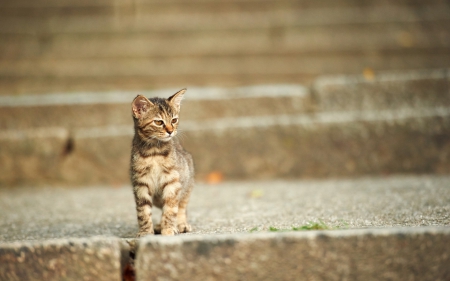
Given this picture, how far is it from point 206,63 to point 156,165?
3.95 meters

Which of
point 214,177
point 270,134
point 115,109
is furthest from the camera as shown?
point 115,109

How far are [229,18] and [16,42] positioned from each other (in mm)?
2753

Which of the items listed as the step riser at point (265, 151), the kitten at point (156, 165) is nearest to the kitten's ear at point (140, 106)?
the kitten at point (156, 165)

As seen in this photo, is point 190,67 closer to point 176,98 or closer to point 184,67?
point 184,67

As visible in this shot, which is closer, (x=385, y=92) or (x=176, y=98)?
(x=176, y=98)

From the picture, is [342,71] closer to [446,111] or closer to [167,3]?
[446,111]

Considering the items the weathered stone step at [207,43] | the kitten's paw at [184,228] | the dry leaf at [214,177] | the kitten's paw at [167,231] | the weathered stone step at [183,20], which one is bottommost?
Answer: the dry leaf at [214,177]

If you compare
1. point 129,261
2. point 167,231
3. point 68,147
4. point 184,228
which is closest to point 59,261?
point 129,261

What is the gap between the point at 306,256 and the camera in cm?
216

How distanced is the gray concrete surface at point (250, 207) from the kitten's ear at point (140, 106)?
27.5 inches

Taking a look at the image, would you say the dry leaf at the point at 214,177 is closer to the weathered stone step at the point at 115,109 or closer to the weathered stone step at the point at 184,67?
the weathered stone step at the point at 115,109

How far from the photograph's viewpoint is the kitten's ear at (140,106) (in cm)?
301

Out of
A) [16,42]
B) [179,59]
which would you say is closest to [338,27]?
[179,59]

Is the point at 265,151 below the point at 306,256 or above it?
below
